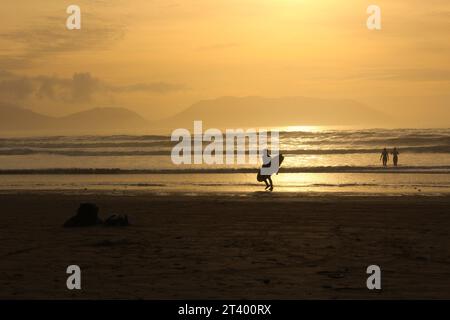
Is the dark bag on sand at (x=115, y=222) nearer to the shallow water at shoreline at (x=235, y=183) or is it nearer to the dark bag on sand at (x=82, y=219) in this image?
the dark bag on sand at (x=82, y=219)

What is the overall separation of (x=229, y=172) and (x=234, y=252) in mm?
24240

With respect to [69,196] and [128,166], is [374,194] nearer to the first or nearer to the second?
[69,196]

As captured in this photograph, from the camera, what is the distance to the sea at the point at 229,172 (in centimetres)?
2584

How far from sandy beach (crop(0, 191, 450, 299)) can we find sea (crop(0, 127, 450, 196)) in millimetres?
6910

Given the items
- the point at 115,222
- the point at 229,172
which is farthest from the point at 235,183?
the point at 115,222

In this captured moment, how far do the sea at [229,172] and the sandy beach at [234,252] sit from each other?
6.91m

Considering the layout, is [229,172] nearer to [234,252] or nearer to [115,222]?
[115,222]

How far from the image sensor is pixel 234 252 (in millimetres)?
10711

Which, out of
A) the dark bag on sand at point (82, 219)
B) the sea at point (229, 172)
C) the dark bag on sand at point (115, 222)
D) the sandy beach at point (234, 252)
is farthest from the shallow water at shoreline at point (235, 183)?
the dark bag on sand at point (82, 219)

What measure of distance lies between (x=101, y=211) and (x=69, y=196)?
533cm

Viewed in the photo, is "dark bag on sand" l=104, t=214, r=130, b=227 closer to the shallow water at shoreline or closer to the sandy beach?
the sandy beach

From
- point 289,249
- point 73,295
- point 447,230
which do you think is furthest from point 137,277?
point 447,230

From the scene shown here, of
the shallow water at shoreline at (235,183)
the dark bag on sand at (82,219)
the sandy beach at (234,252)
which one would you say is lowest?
the sandy beach at (234,252)

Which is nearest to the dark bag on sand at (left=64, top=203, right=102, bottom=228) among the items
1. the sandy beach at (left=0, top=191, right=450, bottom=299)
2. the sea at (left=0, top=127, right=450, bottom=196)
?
the sandy beach at (left=0, top=191, right=450, bottom=299)
